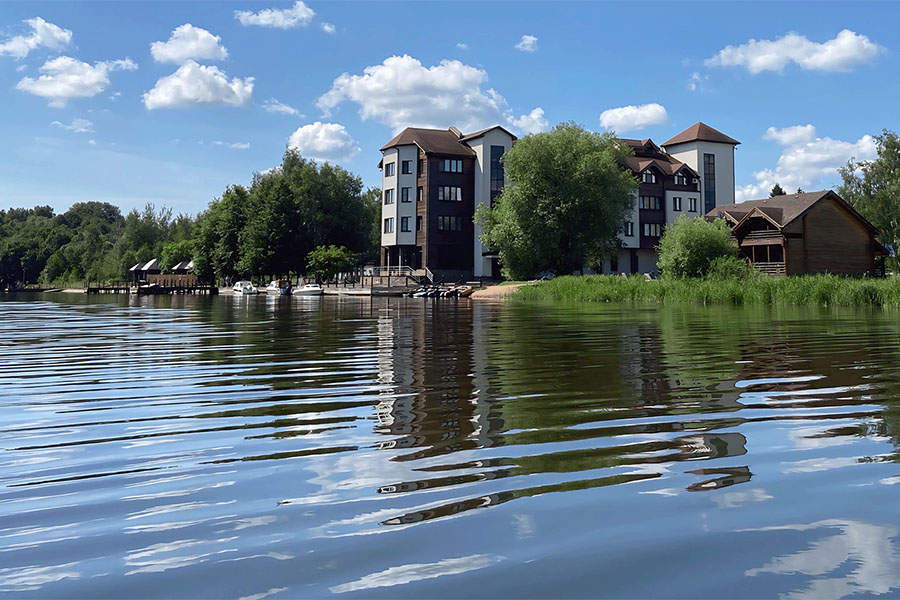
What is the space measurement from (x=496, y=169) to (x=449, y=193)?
19.0ft

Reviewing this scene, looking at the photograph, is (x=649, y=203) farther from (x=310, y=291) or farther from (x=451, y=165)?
(x=310, y=291)

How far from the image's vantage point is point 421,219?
8162cm

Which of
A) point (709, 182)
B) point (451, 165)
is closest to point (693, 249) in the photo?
point (451, 165)

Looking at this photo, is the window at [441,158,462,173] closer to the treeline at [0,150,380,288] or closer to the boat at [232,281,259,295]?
the treeline at [0,150,380,288]

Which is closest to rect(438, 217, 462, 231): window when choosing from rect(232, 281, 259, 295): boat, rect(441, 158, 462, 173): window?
rect(441, 158, 462, 173): window

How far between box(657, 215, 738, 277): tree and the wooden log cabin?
15754 millimetres

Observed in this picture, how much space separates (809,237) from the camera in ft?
215

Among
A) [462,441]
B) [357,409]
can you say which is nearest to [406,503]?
[462,441]

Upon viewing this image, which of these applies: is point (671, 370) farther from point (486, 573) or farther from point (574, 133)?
point (574, 133)

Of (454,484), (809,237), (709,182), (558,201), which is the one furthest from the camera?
(709,182)

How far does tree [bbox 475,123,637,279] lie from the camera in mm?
61406

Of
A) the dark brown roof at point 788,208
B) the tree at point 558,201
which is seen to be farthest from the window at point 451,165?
the dark brown roof at point 788,208

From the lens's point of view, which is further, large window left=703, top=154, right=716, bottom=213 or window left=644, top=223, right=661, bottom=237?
large window left=703, top=154, right=716, bottom=213

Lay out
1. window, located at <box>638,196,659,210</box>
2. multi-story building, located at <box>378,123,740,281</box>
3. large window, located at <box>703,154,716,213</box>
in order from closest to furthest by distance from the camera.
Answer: multi-story building, located at <box>378,123,740,281</box> < window, located at <box>638,196,659,210</box> < large window, located at <box>703,154,716,213</box>
